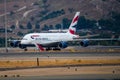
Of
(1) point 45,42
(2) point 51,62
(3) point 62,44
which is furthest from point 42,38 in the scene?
(2) point 51,62

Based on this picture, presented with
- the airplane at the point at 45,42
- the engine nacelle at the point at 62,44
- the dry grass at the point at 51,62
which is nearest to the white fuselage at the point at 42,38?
the airplane at the point at 45,42

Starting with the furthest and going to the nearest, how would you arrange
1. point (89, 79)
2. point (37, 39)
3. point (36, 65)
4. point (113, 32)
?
point (113, 32), point (37, 39), point (36, 65), point (89, 79)

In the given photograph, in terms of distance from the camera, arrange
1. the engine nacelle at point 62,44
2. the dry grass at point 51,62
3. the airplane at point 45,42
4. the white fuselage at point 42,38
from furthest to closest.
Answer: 1. the white fuselage at point 42,38
2. the airplane at point 45,42
3. the engine nacelle at point 62,44
4. the dry grass at point 51,62

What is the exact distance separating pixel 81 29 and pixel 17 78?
463 ft

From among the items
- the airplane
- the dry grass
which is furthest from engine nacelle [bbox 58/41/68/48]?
the dry grass

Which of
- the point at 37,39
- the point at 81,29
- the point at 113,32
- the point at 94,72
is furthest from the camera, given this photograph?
the point at 81,29

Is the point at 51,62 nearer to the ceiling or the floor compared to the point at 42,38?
nearer to the floor

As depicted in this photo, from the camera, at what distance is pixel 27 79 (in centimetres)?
4641

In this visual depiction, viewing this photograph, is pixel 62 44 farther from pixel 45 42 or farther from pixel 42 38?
pixel 42 38

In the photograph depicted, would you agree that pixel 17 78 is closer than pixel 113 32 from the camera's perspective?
Yes

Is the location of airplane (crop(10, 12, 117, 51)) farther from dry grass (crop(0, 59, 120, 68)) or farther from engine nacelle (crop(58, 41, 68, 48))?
dry grass (crop(0, 59, 120, 68))

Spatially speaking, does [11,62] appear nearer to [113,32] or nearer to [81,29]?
[113,32]

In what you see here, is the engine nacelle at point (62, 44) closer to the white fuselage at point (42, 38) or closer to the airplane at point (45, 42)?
the airplane at point (45, 42)

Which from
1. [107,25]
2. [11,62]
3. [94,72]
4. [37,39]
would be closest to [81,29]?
[107,25]
